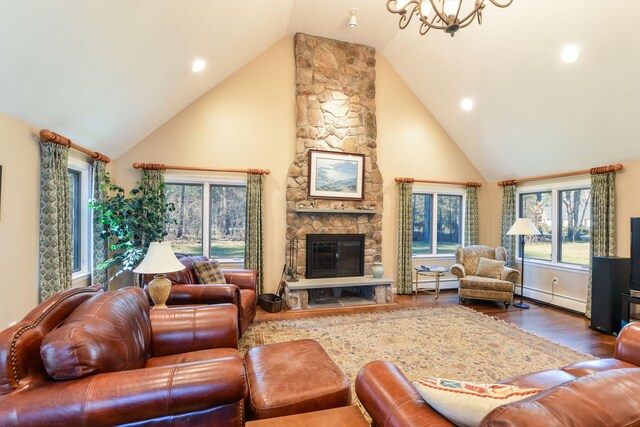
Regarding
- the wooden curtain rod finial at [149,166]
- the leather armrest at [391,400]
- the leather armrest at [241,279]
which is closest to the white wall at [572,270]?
the leather armrest at [391,400]

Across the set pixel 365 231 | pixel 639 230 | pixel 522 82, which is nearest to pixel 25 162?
pixel 365 231

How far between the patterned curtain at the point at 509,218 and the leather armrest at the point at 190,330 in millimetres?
5397

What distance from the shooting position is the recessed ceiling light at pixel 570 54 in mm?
3445

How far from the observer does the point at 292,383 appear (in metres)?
1.67

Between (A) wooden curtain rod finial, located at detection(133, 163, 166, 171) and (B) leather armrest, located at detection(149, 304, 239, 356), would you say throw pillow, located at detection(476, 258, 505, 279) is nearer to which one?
(B) leather armrest, located at detection(149, 304, 239, 356)

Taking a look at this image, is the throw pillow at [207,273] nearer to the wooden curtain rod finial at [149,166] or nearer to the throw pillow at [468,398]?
the wooden curtain rod finial at [149,166]

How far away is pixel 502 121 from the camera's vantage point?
4.91m

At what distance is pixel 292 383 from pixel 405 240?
4.24 meters

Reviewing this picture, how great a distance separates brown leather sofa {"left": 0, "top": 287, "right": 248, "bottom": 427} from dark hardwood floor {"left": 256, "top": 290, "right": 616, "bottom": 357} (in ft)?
9.00

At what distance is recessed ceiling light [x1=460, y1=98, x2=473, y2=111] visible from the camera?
504 cm

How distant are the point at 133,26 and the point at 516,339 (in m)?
5.02

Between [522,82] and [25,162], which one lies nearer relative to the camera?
[25,162]

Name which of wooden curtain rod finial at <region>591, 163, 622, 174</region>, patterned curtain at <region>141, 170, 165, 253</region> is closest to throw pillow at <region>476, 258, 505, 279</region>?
wooden curtain rod finial at <region>591, 163, 622, 174</region>

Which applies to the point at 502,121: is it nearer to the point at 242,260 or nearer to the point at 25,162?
the point at 242,260
